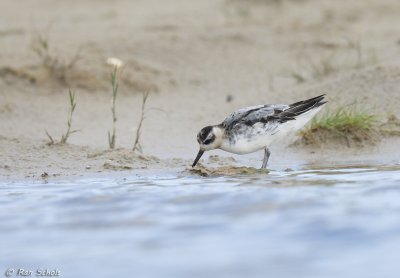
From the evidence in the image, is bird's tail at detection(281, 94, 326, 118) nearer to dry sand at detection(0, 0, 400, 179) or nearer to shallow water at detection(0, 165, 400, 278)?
dry sand at detection(0, 0, 400, 179)

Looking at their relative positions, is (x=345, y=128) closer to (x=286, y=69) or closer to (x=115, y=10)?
(x=286, y=69)

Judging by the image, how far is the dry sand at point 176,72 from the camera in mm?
9750

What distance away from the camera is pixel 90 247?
243 inches

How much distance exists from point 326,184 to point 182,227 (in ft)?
5.87

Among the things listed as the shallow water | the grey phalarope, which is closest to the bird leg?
the grey phalarope

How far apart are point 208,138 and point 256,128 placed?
48 cm

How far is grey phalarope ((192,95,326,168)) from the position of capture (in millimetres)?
9227

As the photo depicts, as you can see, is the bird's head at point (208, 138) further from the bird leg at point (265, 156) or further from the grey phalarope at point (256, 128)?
the bird leg at point (265, 156)

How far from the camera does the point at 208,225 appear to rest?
21.9ft

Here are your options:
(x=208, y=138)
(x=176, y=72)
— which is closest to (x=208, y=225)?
(x=208, y=138)

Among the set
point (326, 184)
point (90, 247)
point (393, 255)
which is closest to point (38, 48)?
point (326, 184)

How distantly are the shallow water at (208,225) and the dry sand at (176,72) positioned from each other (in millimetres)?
1092

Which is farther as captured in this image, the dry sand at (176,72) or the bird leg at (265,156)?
the dry sand at (176,72)

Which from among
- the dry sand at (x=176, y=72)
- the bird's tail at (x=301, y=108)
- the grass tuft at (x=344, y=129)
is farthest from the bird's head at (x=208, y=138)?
the grass tuft at (x=344, y=129)
